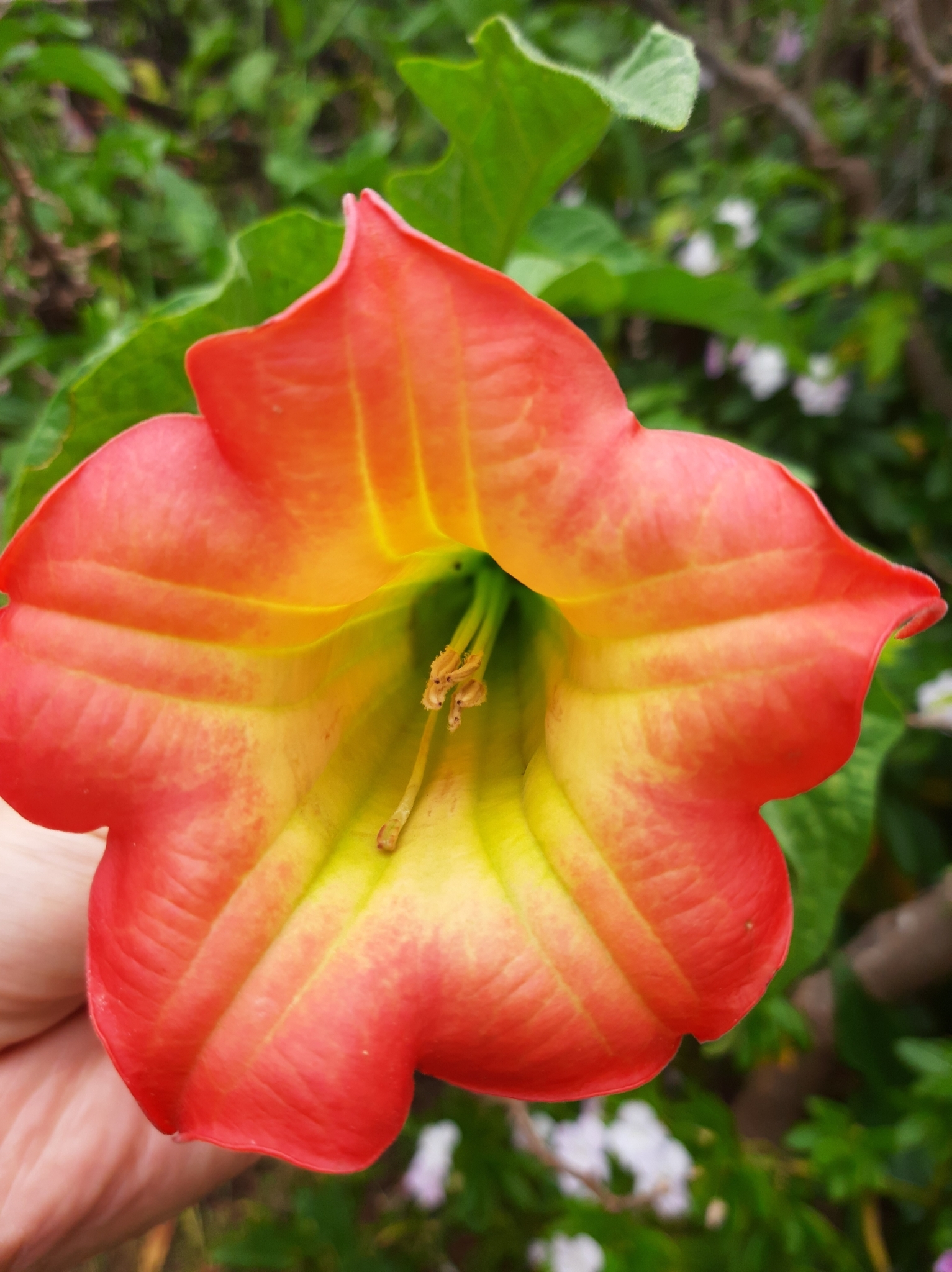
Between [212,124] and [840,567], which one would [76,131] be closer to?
[212,124]

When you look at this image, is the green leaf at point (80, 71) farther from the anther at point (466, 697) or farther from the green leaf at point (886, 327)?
the green leaf at point (886, 327)

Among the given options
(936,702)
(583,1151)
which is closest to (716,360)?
(936,702)

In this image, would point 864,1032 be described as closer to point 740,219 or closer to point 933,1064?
point 933,1064

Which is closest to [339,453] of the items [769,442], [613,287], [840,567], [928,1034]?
[840,567]

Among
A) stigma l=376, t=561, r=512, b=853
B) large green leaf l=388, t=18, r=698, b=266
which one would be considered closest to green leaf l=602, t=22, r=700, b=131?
large green leaf l=388, t=18, r=698, b=266

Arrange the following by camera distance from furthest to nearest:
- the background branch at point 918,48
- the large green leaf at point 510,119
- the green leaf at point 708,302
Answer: the background branch at point 918,48, the green leaf at point 708,302, the large green leaf at point 510,119

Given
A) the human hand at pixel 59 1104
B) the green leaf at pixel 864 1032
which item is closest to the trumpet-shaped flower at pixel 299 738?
the human hand at pixel 59 1104
